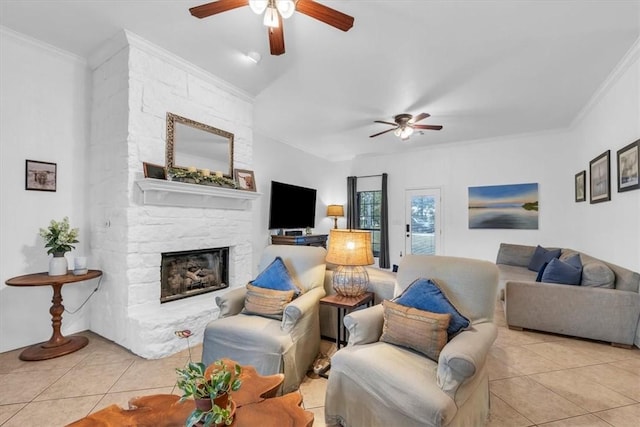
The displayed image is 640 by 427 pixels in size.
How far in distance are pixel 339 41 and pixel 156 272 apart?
270 cm

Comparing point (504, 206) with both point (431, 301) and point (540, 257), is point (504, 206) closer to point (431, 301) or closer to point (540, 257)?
point (540, 257)

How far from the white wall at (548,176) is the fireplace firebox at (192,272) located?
4.10m

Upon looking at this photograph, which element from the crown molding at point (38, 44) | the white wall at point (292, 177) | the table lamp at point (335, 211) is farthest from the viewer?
the table lamp at point (335, 211)

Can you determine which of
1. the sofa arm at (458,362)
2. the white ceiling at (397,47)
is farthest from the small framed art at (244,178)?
the sofa arm at (458,362)

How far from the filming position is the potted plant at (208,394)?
1.03 meters

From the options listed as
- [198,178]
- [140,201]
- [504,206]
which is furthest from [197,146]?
[504,206]

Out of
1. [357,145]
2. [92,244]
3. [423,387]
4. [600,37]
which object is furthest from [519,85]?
[92,244]

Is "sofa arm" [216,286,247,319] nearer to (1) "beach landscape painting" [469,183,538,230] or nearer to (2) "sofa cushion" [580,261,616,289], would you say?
(2) "sofa cushion" [580,261,616,289]

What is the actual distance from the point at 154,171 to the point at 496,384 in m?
3.34

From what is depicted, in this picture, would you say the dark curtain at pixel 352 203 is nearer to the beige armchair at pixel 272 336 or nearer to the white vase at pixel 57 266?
the beige armchair at pixel 272 336

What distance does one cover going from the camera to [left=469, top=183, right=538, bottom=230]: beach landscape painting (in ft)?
16.9

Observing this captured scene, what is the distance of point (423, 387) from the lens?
140cm

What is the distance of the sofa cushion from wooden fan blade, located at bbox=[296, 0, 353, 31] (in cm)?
330

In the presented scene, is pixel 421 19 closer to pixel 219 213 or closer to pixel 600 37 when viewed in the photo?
pixel 600 37
